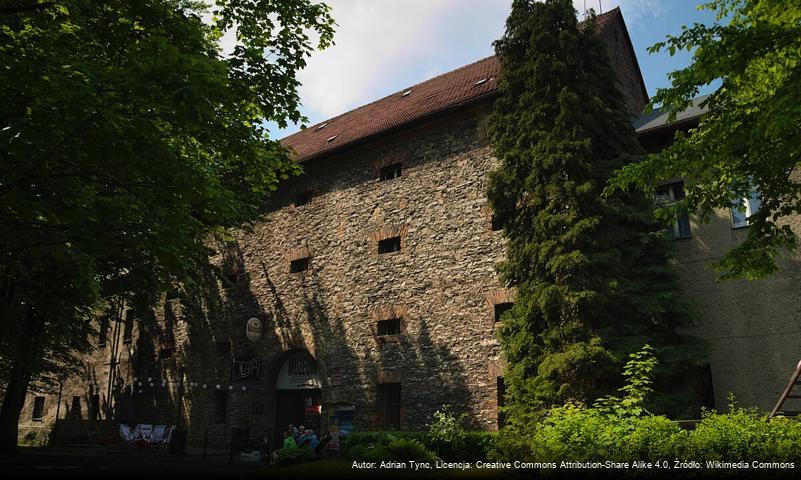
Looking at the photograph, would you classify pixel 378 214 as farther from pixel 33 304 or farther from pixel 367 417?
A: pixel 33 304

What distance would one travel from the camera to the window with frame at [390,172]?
18.1m

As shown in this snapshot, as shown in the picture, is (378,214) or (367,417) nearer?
(367,417)

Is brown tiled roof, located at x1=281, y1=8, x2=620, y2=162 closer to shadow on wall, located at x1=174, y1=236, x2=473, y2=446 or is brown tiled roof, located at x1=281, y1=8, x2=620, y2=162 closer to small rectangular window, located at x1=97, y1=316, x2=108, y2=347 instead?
shadow on wall, located at x1=174, y1=236, x2=473, y2=446

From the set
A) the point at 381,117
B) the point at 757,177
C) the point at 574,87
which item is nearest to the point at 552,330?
the point at 757,177

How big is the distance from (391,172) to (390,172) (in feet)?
0.15

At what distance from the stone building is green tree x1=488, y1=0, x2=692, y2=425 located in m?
1.35

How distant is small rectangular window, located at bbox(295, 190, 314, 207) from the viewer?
20.4 meters

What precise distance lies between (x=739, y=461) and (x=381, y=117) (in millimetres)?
15097

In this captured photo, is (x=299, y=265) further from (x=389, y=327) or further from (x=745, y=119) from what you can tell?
(x=745, y=119)

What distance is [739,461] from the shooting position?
762cm

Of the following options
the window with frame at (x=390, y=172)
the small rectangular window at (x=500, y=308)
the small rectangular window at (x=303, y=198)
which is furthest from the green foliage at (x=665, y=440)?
the small rectangular window at (x=303, y=198)

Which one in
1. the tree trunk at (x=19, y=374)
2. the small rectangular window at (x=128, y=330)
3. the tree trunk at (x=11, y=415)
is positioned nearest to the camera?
the tree trunk at (x=19, y=374)

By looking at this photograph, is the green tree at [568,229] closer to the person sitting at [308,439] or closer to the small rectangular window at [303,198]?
the person sitting at [308,439]

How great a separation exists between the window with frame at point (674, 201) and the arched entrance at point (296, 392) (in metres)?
10.9
